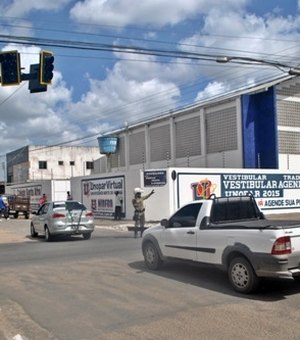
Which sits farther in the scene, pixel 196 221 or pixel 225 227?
pixel 196 221

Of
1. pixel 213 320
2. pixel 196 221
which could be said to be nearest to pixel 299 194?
pixel 196 221

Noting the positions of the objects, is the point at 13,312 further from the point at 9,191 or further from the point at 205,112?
the point at 9,191

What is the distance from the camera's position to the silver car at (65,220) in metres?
19.9

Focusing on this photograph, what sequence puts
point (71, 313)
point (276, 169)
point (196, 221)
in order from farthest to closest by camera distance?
1. point (276, 169)
2. point (196, 221)
3. point (71, 313)

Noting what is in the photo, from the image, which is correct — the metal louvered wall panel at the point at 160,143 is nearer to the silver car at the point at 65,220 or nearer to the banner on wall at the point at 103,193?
the banner on wall at the point at 103,193

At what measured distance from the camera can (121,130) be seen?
49.7m

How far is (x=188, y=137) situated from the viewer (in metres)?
40.9

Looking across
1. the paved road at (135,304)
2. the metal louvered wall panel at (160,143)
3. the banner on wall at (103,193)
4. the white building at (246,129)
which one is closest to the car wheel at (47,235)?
the paved road at (135,304)

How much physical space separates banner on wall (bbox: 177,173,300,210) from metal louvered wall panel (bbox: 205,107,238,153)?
15.0 feet

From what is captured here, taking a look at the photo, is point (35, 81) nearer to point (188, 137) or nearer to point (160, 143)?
point (188, 137)

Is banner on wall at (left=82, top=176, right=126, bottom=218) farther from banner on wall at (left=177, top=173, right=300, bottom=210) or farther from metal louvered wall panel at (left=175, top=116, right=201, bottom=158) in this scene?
metal louvered wall panel at (left=175, top=116, right=201, bottom=158)

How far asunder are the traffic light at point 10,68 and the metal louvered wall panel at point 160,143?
2779 cm

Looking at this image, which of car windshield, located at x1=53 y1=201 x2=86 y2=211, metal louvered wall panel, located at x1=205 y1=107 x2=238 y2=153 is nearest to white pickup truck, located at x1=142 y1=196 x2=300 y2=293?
car windshield, located at x1=53 y1=201 x2=86 y2=211

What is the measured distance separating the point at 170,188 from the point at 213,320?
70.4ft
